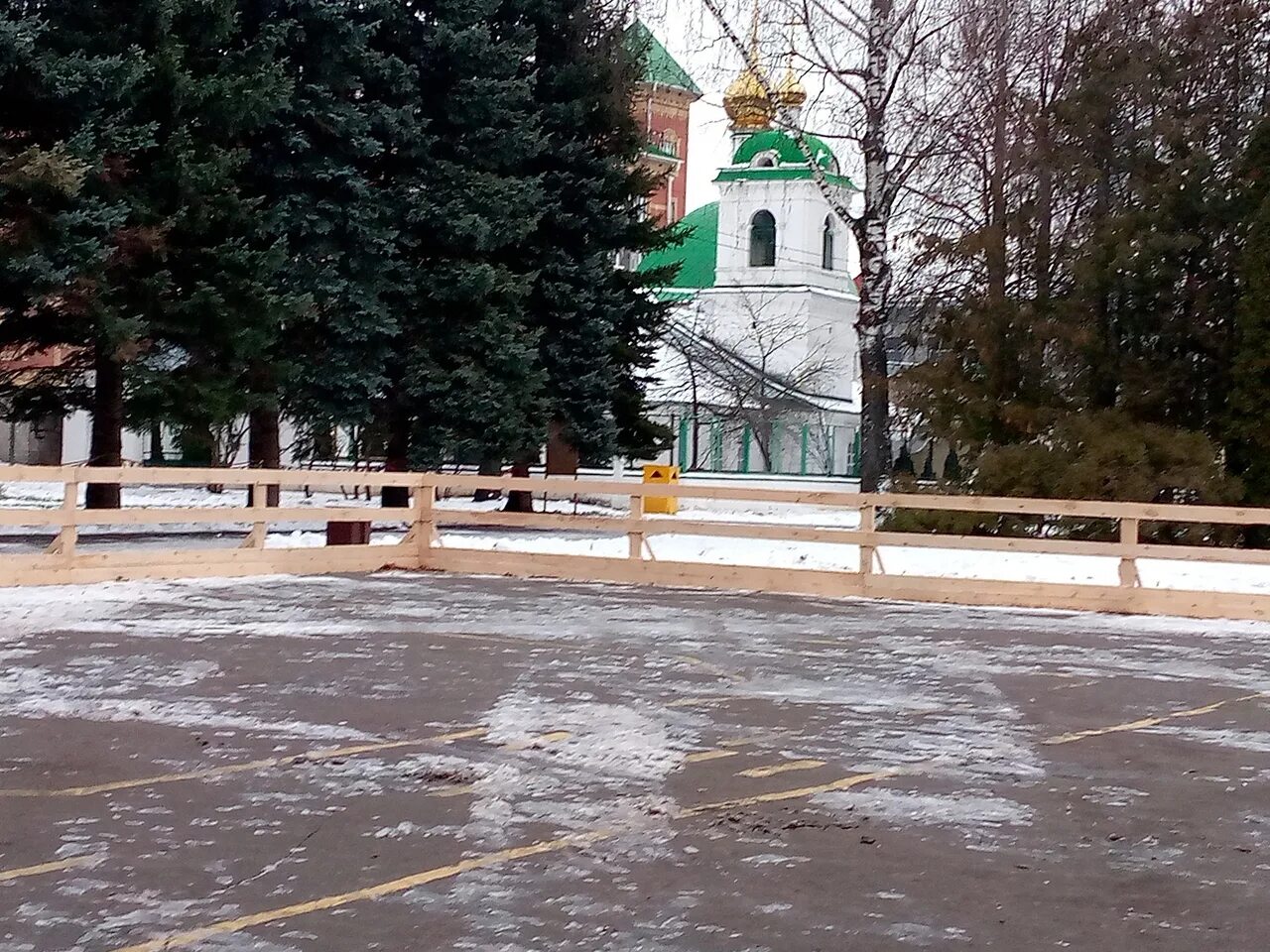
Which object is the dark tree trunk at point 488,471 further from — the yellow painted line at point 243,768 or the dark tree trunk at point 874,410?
the yellow painted line at point 243,768

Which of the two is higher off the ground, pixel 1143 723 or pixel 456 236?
pixel 456 236

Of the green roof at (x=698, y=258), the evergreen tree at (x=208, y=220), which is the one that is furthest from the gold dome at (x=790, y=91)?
the green roof at (x=698, y=258)

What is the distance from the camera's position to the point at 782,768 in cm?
742

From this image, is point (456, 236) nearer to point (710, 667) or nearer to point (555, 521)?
point (555, 521)

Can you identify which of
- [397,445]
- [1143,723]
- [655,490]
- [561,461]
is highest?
[397,445]

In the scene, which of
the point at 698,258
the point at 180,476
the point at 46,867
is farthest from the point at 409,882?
the point at 698,258

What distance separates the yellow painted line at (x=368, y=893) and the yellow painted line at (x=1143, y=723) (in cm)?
343

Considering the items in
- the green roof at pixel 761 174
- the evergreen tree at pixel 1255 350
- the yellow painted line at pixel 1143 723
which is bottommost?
the yellow painted line at pixel 1143 723

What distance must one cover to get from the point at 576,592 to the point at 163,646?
617cm

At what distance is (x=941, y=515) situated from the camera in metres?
24.5

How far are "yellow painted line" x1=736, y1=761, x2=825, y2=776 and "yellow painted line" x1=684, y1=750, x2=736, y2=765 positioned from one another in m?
0.27

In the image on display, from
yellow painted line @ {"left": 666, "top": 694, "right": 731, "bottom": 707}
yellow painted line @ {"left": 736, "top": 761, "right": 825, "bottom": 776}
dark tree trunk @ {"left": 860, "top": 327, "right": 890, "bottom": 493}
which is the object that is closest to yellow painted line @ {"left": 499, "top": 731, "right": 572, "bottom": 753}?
yellow painted line @ {"left": 736, "top": 761, "right": 825, "bottom": 776}

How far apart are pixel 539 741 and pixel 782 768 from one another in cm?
126

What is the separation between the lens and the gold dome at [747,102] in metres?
25.5
